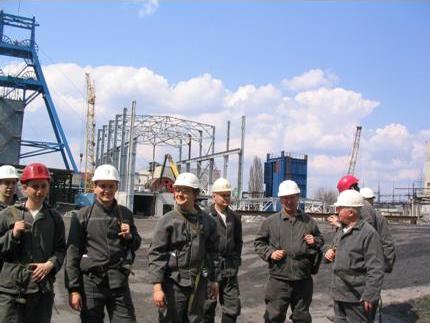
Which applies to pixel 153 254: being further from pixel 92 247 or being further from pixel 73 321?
pixel 73 321

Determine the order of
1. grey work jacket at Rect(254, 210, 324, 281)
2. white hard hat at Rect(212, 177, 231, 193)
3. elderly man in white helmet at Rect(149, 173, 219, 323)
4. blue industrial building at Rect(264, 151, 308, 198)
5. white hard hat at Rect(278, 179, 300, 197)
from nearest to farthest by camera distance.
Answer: elderly man in white helmet at Rect(149, 173, 219, 323) → grey work jacket at Rect(254, 210, 324, 281) → white hard hat at Rect(278, 179, 300, 197) → white hard hat at Rect(212, 177, 231, 193) → blue industrial building at Rect(264, 151, 308, 198)

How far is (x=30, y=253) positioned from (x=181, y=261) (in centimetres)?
133

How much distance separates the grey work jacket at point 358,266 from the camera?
499cm

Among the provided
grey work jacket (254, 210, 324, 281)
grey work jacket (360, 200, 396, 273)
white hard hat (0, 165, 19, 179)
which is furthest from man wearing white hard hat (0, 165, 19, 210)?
grey work jacket (360, 200, 396, 273)

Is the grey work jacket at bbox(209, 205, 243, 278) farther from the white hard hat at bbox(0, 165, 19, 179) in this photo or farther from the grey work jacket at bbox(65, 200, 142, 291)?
the white hard hat at bbox(0, 165, 19, 179)

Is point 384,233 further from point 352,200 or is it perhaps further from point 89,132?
point 89,132

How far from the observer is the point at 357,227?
17.4ft

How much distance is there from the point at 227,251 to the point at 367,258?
203cm

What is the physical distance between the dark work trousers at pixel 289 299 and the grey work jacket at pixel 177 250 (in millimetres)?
1487

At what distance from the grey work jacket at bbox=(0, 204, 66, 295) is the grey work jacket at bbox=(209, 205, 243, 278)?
2272 millimetres

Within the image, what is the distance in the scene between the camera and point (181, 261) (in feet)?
15.6

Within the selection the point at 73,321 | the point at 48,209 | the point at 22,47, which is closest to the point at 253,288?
the point at 73,321

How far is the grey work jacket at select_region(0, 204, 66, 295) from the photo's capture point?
14.8 feet

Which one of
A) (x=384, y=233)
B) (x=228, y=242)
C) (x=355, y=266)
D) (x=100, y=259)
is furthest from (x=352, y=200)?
(x=100, y=259)
